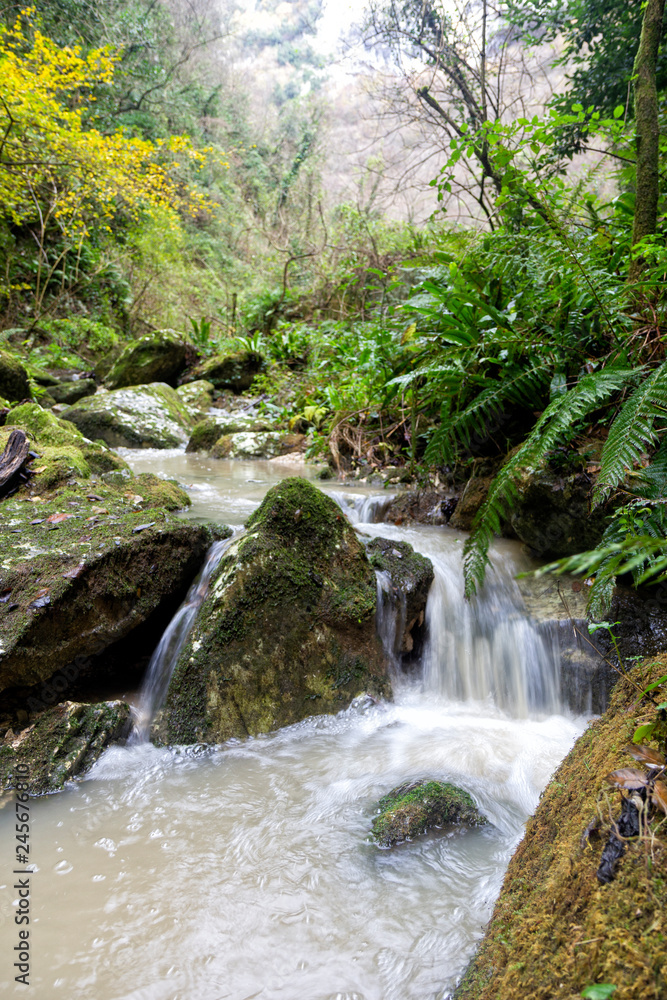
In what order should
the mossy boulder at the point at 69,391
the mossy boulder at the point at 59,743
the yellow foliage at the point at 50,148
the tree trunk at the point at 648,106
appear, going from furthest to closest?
1. the mossy boulder at the point at 69,391
2. the yellow foliage at the point at 50,148
3. the tree trunk at the point at 648,106
4. the mossy boulder at the point at 59,743

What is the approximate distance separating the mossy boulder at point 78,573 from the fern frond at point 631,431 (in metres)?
2.21

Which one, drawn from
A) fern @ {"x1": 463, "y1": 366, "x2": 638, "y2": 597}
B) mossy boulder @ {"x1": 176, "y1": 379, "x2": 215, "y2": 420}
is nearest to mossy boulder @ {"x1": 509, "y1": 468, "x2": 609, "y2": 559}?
fern @ {"x1": 463, "y1": 366, "x2": 638, "y2": 597}

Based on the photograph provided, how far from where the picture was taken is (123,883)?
1679 millimetres

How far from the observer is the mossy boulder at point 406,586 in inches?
123

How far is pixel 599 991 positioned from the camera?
0.70 m

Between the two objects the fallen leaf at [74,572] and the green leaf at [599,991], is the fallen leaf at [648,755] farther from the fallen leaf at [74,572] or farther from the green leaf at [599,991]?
the fallen leaf at [74,572]

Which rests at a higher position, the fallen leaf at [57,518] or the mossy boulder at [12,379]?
the mossy boulder at [12,379]

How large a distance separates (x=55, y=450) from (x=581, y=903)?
4.12 meters

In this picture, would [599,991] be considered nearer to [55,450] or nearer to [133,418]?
[55,450]

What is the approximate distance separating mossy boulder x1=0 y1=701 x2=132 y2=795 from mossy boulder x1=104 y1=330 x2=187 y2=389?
28.3 ft

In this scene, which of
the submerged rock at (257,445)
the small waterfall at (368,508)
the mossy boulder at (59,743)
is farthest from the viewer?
the submerged rock at (257,445)

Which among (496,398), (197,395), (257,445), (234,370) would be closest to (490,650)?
(496,398)

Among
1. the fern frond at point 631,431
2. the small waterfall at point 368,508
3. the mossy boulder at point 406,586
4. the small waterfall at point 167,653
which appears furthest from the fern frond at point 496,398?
the small waterfall at point 167,653

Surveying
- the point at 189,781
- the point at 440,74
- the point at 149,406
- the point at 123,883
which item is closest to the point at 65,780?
the point at 189,781
